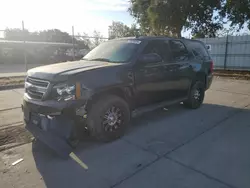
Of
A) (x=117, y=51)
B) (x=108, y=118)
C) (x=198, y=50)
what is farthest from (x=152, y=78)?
(x=198, y=50)

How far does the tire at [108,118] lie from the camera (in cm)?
337

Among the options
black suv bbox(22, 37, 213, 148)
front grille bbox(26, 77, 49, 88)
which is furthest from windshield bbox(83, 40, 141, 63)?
front grille bbox(26, 77, 49, 88)

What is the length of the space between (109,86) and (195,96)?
318 centimetres

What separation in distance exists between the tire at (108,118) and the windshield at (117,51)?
34.6 inches

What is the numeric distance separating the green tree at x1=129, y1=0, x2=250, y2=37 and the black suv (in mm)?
11954

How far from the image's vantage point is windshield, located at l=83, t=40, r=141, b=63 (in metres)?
4.04

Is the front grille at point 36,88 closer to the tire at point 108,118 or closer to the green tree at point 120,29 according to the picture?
the tire at point 108,118

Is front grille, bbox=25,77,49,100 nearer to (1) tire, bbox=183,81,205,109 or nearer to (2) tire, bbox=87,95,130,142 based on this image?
(2) tire, bbox=87,95,130,142

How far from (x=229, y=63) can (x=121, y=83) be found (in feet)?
44.4

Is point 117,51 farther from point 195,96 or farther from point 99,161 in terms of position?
point 195,96

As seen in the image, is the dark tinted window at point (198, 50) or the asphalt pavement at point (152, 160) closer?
the asphalt pavement at point (152, 160)

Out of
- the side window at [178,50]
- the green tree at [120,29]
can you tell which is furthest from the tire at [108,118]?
the green tree at [120,29]

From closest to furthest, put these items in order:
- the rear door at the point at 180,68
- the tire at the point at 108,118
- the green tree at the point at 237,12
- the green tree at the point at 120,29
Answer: the tire at the point at 108,118 → the rear door at the point at 180,68 → the green tree at the point at 237,12 → the green tree at the point at 120,29

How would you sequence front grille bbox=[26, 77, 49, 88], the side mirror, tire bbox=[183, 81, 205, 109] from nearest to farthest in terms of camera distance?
front grille bbox=[26, 77, 49, 88] → the side mirror → tire bbox=[183, 81, 205, 109]
